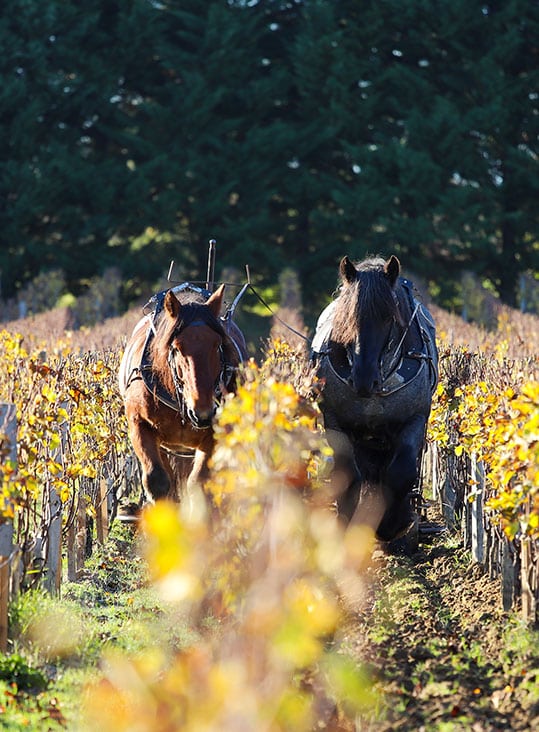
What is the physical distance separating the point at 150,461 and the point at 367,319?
1740 millimetres

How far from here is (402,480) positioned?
7.23 metres

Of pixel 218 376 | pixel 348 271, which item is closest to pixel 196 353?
pixel 218 376

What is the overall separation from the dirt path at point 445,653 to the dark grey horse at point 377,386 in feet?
1.87

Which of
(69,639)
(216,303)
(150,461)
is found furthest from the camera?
(150,461)

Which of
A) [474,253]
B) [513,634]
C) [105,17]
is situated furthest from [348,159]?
[513,634]

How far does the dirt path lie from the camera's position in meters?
4.58

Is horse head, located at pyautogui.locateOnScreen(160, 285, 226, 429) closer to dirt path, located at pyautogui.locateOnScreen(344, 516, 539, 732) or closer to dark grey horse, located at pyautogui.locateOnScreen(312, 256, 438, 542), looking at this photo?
dark grey horse, located at pyautogui.locateOnScreen(312, 256, 438, 542)

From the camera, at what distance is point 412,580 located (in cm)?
738

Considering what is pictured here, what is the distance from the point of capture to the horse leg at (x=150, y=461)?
7.25m

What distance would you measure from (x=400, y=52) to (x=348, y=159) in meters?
3.93

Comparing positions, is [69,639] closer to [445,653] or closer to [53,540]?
[53,540]

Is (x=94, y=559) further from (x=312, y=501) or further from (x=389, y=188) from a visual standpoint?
(x=389, y=188)

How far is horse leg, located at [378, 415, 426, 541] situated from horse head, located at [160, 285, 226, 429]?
1.33m

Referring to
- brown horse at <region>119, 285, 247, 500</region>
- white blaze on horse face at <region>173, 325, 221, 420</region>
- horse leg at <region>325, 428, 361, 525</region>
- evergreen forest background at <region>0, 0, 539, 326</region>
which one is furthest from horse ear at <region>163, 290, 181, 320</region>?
evergreen forest background at <region>0, 0, 539, 326</region>
